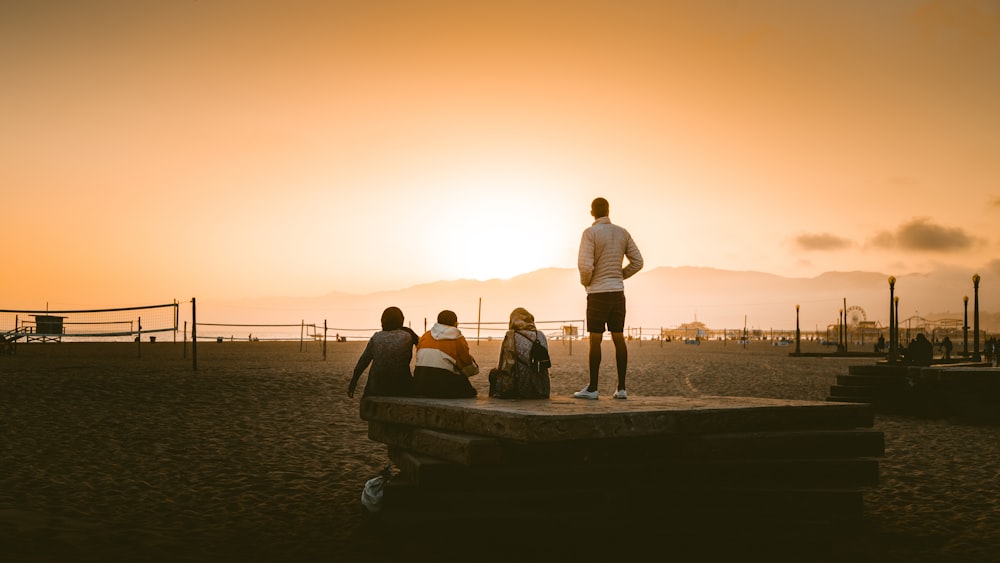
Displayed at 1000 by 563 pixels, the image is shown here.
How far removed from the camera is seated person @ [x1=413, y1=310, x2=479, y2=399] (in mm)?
7809

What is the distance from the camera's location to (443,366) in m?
7.86

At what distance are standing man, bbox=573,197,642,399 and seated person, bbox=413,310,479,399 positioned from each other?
4.21 ft

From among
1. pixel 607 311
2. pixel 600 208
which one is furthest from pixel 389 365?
pixel 600 208

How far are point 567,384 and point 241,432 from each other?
1177 cm

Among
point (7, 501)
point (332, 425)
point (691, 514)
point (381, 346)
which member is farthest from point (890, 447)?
point (7, 501)

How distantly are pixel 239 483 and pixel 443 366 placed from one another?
8.10 ft

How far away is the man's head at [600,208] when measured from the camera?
28.6ft

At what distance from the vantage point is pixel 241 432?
461 inches

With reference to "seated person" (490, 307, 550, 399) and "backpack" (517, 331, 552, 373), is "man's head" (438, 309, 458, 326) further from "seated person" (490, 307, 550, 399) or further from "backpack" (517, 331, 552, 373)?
"backpack" (517, 331, 552, 373)

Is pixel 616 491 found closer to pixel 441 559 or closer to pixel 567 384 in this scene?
pixel 441 559

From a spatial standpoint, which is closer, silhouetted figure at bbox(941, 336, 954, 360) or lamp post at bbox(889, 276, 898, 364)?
lamp post at bbox(889, 276, 898, 364)

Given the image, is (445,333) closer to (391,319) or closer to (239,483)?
(391,319)

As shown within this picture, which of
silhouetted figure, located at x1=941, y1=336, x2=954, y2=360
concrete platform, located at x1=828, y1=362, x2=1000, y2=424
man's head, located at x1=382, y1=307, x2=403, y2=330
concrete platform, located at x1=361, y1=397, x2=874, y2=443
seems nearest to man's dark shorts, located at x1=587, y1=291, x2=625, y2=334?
concrete platform, located at x1=361, y1=397, x2=874, y2=443

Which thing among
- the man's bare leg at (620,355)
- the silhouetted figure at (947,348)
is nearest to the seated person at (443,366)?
the man's bare leg at (620,355)
